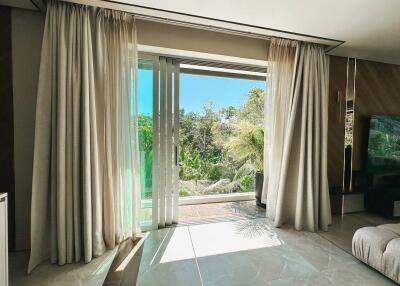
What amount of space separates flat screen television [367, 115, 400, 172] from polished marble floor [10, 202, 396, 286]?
1.29 meters

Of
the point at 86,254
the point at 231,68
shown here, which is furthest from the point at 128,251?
the point at 231,68

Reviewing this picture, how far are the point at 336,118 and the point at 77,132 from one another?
330 cm

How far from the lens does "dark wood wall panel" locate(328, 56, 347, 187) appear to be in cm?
295

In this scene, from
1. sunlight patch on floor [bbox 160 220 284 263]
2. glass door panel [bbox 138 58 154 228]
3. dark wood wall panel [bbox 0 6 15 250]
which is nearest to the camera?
dark wood wall panel [bbox 0 6 15 250]

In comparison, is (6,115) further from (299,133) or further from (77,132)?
(299,133)

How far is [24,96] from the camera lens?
76.9 inches

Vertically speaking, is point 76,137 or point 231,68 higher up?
point 231,68

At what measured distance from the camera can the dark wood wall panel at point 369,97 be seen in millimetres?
3084

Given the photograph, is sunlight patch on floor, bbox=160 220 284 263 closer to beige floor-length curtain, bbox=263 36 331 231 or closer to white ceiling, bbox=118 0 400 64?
beige floor-length curtain, bbox=263 36 331 231

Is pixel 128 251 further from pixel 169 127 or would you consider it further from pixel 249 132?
pixel 249 132

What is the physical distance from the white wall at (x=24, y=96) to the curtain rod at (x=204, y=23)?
529mm

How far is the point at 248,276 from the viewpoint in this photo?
1.72m

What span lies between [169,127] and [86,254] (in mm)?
1540

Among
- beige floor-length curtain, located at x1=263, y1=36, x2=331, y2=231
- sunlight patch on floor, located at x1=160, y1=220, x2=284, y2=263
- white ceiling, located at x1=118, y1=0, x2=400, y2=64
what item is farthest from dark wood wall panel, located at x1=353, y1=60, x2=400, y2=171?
sunlight patch on floor, located at x1=160, y1=220, x2=284, y2=263
